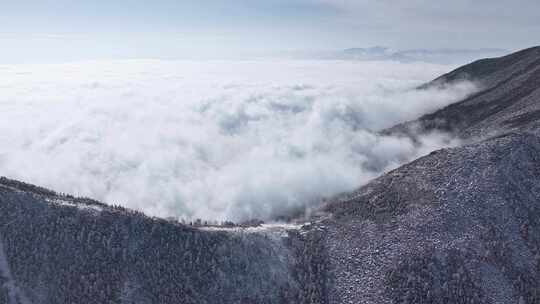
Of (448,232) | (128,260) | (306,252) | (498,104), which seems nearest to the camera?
(128,260)

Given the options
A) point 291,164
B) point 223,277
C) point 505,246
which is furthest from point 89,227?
point 291,164

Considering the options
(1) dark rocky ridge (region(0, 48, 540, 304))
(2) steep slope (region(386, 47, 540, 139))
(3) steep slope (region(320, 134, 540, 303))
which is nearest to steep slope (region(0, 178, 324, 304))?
(1) dark rocky ridge (region(0, 48, 540, 304))

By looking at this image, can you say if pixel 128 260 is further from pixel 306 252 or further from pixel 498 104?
pixel 498 104

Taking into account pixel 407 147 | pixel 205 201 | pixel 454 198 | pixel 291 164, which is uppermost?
pixel 454 198

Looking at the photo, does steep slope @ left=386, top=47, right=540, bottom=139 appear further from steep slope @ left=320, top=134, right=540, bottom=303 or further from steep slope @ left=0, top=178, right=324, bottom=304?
steep slope @ left=0, top=178, right=324, bottom=304

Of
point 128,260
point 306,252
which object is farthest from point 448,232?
point 128,260

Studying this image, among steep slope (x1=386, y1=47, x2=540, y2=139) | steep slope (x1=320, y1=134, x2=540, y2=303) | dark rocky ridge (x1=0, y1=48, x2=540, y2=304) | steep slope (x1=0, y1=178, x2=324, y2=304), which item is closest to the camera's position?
steep slope (x1=0, y1=178, x2=324, y2=304)

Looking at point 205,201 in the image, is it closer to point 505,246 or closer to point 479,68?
point 505,246
